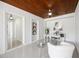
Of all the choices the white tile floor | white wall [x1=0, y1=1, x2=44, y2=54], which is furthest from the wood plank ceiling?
the white tile floor

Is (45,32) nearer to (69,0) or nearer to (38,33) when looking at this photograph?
(38,33)

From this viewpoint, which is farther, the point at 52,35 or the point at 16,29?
the point at 52,35

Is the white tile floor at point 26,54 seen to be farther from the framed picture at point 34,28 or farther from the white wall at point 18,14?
the framed picture at point 34,28

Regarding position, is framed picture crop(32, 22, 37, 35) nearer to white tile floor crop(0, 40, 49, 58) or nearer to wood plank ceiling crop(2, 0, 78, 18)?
wood plank ceiling crop(2, 0, 78, 18)

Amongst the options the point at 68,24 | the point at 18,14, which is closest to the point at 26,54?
the point at 18,14

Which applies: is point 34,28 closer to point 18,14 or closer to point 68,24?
point 18,14

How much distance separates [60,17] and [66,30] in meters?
1.39

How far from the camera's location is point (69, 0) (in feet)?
12.5

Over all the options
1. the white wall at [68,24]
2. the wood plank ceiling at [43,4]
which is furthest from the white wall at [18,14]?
the white wall at [68,24]

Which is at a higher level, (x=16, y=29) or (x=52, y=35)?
(x=16, y=29)

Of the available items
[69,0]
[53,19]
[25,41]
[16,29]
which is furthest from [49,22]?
[69,0]

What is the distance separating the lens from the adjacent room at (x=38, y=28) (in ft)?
12.2

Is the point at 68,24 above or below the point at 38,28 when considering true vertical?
above

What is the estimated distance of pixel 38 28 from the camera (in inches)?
329
